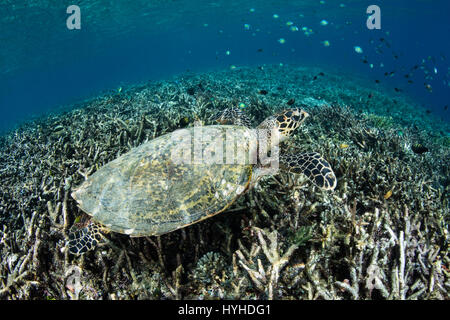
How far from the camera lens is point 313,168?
111 inches

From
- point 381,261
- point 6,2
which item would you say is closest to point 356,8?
point 6,2

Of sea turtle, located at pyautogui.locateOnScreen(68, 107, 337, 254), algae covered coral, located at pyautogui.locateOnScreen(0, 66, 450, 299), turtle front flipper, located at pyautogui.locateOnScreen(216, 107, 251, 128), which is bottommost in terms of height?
algae covered coral, located at pyautogui.locateOnScreen(0, 66, 450, 299)

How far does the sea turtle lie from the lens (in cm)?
244

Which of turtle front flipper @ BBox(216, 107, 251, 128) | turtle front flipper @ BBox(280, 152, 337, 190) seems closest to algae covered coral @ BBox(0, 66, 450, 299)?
turtle front flipper @ BBox(280, 152, 337, 190)

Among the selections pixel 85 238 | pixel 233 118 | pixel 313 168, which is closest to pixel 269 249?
pixel 313 168

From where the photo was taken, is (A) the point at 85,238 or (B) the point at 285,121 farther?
(B) the point at 285,121

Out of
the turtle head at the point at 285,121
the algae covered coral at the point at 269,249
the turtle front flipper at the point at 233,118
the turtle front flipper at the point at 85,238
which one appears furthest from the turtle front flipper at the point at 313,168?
the turtle front flipper at the point at 85,238

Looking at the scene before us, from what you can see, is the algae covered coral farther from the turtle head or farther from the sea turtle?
the turtle head

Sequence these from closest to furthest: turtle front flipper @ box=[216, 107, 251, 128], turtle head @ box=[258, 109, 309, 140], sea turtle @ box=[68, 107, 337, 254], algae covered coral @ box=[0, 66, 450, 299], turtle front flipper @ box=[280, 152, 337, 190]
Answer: algae covered coral @ box=[0, 66, 450, 299] → sea turtle @ box=[68, 107, 337, 254] → turtle front flipper @ box=[280, 152, 337, 190] → turtle head @ box=[258, 109, 309, 140] → turtle front flipper @ box=[216, 107, 251, 128]

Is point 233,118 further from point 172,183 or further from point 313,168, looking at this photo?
point 172,183

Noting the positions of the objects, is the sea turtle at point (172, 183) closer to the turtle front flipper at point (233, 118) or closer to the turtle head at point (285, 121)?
the turtle head at point (285, 121)

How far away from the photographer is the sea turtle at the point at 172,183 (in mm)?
2443

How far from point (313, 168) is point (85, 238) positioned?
2.95 metres

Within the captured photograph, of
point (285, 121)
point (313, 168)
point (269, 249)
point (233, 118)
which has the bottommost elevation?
point (269, 249)
